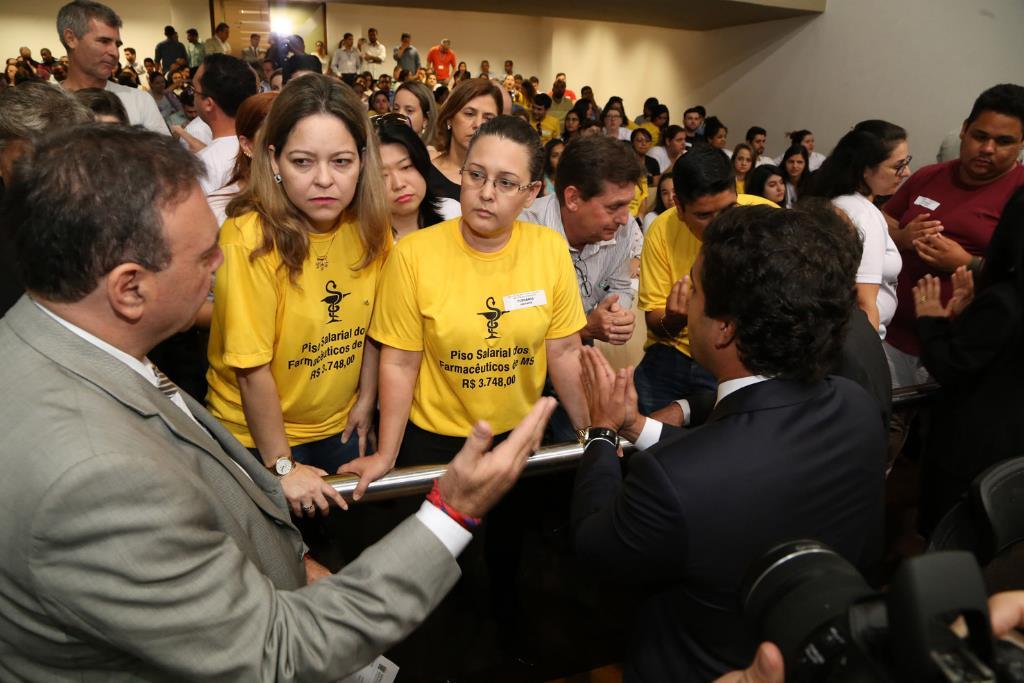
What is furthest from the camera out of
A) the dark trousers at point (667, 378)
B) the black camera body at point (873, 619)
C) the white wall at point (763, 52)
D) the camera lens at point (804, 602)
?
the white wall at point (763, 52)

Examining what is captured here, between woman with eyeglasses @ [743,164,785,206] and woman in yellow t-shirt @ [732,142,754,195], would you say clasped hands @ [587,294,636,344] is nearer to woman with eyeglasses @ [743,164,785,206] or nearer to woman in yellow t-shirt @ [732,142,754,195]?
woman with eyeglasses @ [743,164,785,206]

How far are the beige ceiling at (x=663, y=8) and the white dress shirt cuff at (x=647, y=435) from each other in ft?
36.6

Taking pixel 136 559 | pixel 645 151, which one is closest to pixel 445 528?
pixel 136 559

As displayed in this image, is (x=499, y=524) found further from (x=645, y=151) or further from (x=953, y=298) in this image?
(x=645, y=151)

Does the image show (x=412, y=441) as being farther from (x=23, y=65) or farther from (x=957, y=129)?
(x=23, y=65)

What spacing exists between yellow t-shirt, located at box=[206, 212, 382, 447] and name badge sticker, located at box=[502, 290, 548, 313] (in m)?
0.42

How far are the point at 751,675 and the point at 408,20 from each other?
19.1 metres

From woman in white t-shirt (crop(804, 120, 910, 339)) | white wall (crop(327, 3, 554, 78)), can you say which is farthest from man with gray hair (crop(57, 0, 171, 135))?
white wall (crop(327, 3, 554, 78))

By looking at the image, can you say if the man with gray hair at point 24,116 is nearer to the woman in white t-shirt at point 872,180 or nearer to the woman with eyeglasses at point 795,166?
the woman in white t-shirt at point 872,180

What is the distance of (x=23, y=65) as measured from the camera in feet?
40.8

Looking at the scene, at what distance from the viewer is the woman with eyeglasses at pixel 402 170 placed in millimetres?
2326

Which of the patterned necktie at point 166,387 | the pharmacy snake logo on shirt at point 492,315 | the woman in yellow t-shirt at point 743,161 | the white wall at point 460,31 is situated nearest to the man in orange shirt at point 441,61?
the white wall at point 460,31

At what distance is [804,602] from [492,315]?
49.0 inches

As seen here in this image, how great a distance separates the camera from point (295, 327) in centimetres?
179
